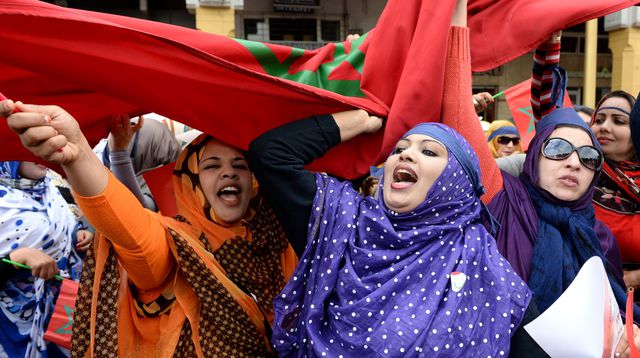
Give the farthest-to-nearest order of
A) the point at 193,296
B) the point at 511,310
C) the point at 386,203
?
the point at 193,296
the point at 386,203
the point at 511,310

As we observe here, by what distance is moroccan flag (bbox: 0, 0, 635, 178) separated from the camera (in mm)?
1510

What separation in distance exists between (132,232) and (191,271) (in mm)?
264

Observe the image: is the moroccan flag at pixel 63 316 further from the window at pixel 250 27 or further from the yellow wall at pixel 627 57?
the yellow wall at pixel 627 57

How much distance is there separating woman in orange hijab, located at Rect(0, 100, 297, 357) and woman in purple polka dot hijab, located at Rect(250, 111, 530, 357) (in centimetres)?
21

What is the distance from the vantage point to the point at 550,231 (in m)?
1.72

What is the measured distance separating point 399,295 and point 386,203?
0.29 m

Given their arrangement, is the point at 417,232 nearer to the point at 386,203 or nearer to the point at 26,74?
the point at 386,203

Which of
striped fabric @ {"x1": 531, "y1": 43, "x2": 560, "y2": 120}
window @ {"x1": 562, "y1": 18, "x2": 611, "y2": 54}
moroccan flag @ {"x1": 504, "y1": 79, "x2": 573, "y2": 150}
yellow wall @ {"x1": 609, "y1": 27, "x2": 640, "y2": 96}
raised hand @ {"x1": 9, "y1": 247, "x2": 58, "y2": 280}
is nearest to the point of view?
striped fabric @ {"x1": 531, "y1": 43, "x2": 560, "y2": 120}

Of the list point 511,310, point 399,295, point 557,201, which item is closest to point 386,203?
point 399,295

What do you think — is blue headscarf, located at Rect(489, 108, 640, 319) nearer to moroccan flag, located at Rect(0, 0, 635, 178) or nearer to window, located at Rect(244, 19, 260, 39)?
moroccan flag, located at Rect(0, 0, 635, 178)

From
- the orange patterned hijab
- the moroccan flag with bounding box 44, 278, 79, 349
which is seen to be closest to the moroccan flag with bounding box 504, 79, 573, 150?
the orange patterned hijab

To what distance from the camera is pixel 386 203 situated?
1.62 metres

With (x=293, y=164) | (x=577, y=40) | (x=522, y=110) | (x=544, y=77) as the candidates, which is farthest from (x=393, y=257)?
(x=577, y=40)

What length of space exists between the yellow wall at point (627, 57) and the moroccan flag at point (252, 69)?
1258 centimetres
